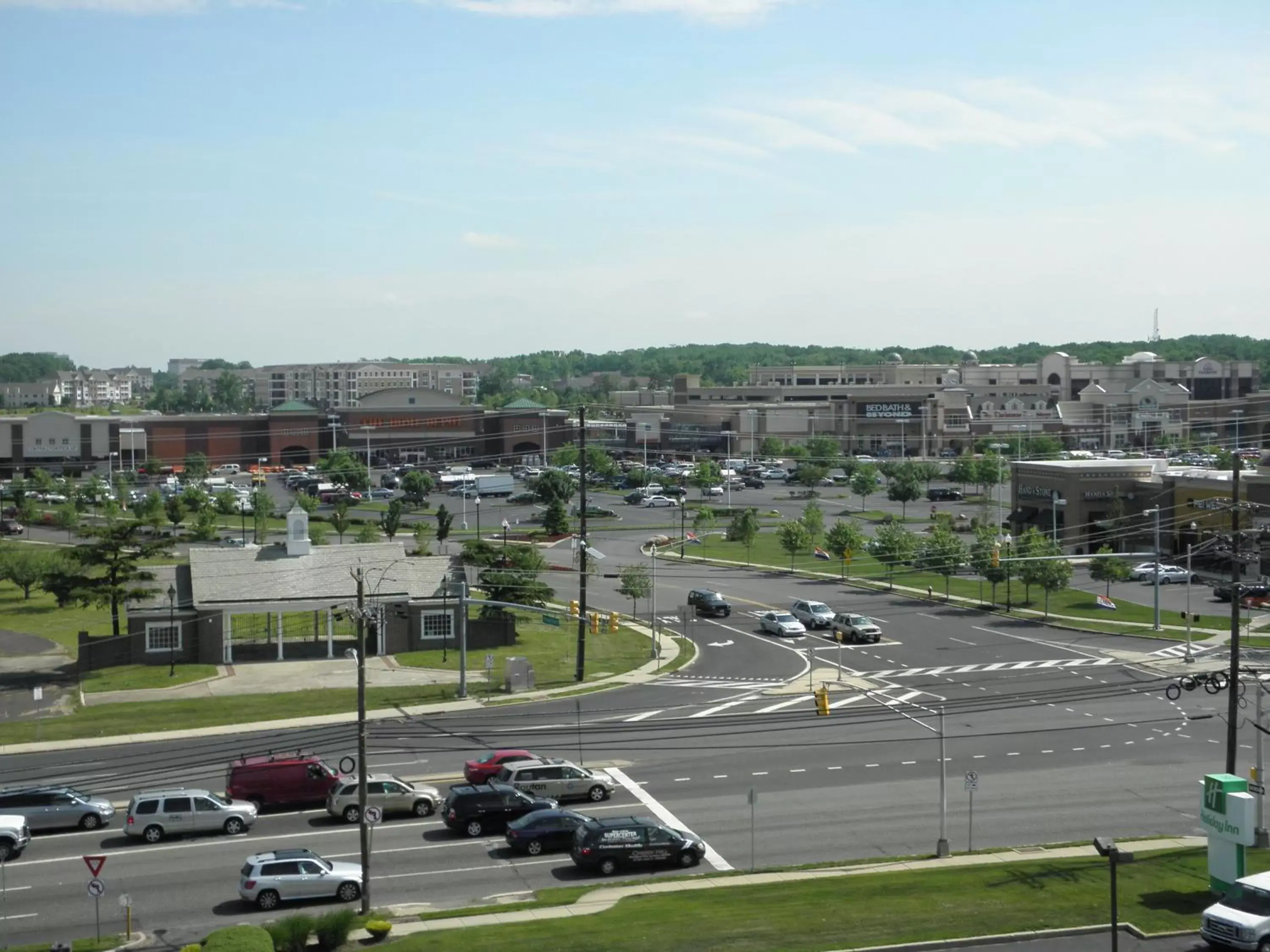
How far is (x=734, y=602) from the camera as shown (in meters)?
65.4

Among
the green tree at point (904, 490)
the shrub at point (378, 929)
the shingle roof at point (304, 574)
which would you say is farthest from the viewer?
the green tree at point (904, 490)

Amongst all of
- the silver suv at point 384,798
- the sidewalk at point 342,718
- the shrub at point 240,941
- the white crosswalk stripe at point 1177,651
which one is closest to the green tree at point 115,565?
the sidewalk at point 342,718

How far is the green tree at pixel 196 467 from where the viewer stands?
117m

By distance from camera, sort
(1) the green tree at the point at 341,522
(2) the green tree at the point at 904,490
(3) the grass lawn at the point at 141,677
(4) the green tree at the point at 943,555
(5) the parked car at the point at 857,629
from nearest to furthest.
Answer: (3) the grass lawn at the point at 141,677, (5) the parked car at the point at 857,629, (4) the green tree at the point at 943,555, (1) the green tree at the point at 341,522, (2) the green tree at the point at 904,490

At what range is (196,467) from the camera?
12162 centimetres

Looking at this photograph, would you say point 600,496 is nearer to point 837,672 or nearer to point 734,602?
point 734,602

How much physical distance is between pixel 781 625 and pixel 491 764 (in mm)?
25957

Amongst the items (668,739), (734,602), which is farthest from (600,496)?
(668,739)

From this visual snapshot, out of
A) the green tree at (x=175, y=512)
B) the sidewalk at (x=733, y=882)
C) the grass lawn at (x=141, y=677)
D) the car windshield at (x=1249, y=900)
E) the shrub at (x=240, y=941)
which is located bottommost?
the grass lawn at (x=141, y=677)

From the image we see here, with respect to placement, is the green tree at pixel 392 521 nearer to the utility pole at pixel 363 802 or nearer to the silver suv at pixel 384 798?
the silver suv at pixel 384 798

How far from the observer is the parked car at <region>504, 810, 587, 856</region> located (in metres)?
28.9

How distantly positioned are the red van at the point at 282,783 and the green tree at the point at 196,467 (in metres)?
86.3

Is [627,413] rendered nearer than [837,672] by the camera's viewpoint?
No

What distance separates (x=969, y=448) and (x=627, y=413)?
141 feet
